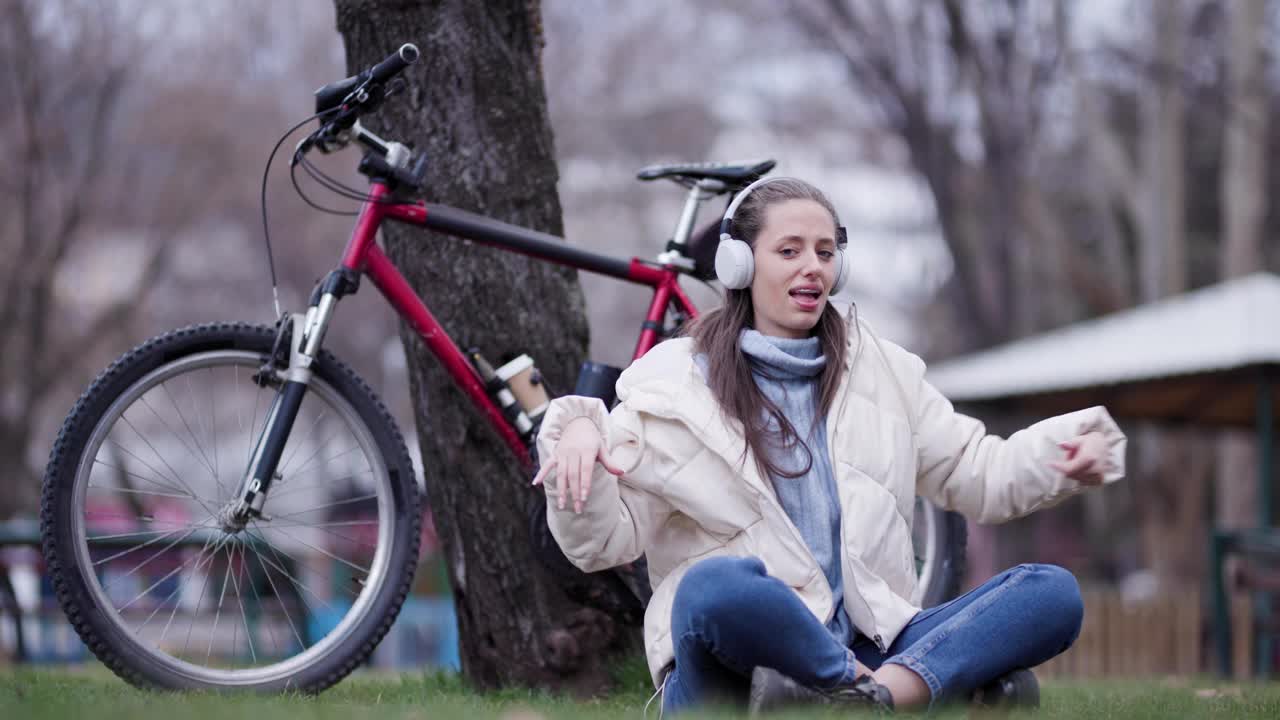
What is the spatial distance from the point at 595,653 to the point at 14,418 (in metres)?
13.7

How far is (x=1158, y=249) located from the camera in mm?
15859

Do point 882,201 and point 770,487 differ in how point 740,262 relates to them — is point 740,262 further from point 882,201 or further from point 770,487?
point 882,201

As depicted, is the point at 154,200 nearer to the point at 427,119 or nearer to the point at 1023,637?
the point at 427,119

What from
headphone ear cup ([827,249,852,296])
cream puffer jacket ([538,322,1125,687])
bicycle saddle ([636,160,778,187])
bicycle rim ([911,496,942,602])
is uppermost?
bicycle saddle ([636,160,778,187])

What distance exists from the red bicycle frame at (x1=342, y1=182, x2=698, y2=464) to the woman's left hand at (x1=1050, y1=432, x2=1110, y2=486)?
125 centimetres

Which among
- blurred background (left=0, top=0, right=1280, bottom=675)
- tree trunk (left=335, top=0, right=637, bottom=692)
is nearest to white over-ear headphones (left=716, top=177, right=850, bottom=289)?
tree trunk (left=335, top=0, right=637, bottom=692)

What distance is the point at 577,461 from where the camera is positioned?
2939 mm

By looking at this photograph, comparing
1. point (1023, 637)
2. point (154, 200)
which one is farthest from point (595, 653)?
point (154, 200)

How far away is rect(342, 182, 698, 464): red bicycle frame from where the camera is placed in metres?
3.82

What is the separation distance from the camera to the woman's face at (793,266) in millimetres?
3312

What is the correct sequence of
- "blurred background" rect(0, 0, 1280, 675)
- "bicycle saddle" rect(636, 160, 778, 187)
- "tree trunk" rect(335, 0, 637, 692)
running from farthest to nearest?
"blurred background" rect(0, 0, 1280, 675), "tree trunk" rect(335, 0, 637, 692), "bicycle saddle" rect(636, 160, 778, 187)

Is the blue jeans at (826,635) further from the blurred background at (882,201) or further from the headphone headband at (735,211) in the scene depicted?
the blurred background at (882,201)

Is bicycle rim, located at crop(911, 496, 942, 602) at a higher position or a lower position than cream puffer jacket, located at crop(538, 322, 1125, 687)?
lower

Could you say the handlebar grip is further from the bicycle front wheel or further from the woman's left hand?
the woman's left hand
